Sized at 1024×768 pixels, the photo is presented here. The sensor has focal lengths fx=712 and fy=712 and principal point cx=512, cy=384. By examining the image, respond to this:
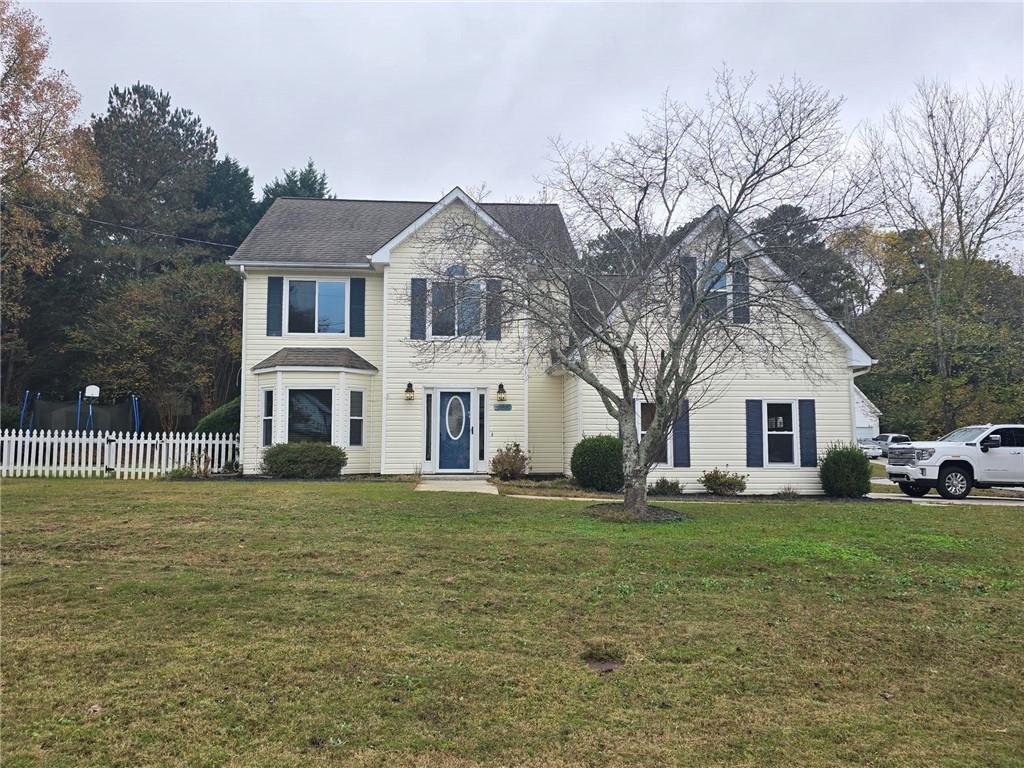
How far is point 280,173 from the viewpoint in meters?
43.6

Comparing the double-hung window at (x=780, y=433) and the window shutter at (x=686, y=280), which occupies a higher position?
the window shutter at (x=686, y=280)

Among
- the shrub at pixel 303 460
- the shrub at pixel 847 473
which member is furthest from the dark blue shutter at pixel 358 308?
the shrub at pixel 847 473

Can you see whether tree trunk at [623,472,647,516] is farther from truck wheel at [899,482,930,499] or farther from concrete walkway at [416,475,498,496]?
truck wheel at [899,482,930,499]

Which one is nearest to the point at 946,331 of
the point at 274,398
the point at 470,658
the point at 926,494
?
the point at 926,494

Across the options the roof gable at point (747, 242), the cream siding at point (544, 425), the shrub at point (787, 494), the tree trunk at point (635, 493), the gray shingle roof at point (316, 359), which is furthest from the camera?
the cream siding at point (544, 425)

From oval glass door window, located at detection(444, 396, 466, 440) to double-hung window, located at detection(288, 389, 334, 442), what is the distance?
2.96m

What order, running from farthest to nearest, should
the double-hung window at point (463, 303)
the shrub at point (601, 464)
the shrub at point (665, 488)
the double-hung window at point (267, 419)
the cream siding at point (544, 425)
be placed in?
the cream siding at point (544, 425), the double-hung window at point (267, 419), the shrub at point (665, 488), the shrub at point (601, 464), the double-hung window at point (463, 303)

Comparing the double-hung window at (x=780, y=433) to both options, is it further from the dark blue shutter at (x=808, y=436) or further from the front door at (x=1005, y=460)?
the front door at (x=1005, y=460)

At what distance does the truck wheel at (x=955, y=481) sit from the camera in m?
16.6

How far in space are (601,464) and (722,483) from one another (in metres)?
2.96

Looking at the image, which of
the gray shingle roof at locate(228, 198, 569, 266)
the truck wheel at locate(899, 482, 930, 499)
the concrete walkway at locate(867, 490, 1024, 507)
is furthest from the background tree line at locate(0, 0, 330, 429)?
the truck wheel at locate(899, 482, 930, 499)

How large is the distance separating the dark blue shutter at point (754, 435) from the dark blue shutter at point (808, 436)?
952 millimetres

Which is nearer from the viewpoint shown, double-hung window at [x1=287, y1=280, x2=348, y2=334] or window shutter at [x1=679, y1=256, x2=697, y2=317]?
window shutter at [x1=679, y1=256, x2=697, y2=317]

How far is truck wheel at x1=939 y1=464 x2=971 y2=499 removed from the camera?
54.5ft
